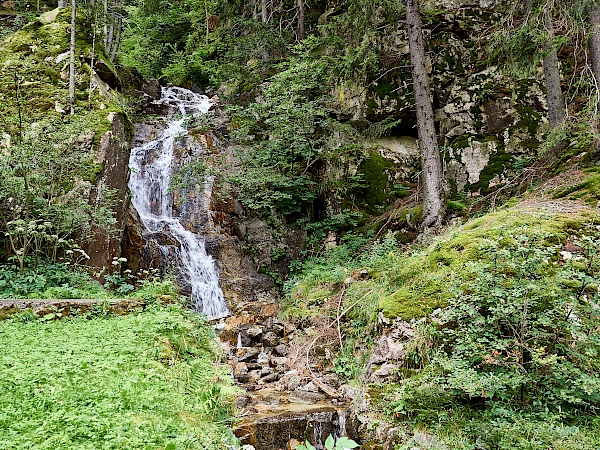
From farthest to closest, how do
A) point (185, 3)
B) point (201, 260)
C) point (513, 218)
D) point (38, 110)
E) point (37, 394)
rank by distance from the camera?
point (185, 3)
point (201, 260)
point (38, 110)
point (513, 218)
point (37, 394)

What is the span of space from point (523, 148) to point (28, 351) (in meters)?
11.0

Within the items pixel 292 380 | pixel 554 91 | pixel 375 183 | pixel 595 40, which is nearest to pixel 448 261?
pixel 292 380

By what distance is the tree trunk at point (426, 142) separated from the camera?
31.6 ft

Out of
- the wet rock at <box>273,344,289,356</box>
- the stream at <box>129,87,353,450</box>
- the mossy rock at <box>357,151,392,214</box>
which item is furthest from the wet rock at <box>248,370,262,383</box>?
the mossy rock at <box>357,151,392,214</box>

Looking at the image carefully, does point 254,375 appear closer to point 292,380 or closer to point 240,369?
point 240,369

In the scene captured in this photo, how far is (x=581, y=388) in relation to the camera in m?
3.69

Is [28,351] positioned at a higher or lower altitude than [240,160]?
lower

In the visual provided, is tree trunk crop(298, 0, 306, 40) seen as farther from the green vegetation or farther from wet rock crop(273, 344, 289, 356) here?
wet rock crop(273, 344, 289, 356)

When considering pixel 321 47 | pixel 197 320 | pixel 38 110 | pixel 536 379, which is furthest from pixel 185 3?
pixel 536 379

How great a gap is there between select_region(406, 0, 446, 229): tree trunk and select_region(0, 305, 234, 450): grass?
6.33 metres

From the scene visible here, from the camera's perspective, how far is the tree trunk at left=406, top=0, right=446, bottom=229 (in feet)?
31.6

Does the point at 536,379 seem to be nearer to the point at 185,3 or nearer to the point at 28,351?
the point at 28,351

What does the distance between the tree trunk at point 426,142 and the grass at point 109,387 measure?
6329 mm

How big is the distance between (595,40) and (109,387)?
373 inches
